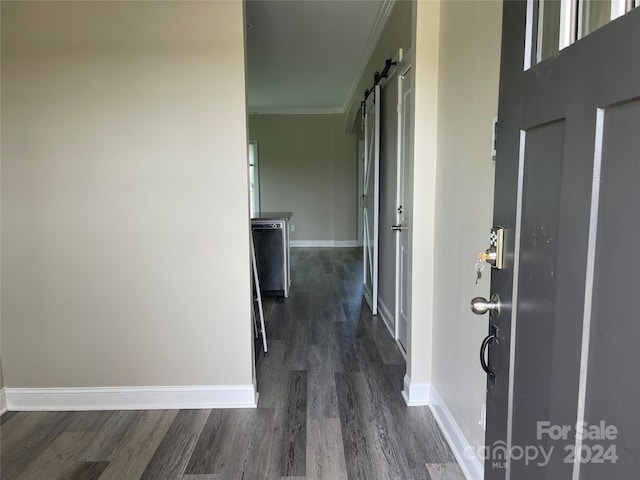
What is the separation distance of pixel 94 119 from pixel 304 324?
7.89ft

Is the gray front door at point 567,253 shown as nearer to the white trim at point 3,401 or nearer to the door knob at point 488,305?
the door knob at point 488,305

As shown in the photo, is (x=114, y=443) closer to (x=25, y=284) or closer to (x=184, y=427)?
(x=184, y=427)

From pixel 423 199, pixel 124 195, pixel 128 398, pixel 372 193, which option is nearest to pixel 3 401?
pixel 128 398

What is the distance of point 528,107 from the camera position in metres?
0.88

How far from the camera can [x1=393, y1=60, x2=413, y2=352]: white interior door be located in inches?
118

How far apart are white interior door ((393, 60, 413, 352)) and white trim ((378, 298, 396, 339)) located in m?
0.18

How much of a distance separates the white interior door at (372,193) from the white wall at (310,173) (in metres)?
3.85

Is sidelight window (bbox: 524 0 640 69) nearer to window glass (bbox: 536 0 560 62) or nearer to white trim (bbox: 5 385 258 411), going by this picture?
window glass (bbox: 536 0 560 62)

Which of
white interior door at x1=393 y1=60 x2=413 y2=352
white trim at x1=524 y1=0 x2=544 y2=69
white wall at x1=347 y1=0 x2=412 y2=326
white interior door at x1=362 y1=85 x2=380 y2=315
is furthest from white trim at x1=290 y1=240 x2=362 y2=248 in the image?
white trim at x1=524 y1=0 x2=544 y2=69

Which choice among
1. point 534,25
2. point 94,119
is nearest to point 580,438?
point 534,25

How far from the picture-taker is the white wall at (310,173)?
28.0 feet

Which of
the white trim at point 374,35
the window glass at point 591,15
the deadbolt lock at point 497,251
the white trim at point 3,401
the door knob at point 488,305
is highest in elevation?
the white trim at point 374,35

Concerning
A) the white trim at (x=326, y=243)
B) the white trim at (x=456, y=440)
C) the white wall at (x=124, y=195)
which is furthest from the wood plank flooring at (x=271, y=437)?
the white trim at (x=326, y=243)

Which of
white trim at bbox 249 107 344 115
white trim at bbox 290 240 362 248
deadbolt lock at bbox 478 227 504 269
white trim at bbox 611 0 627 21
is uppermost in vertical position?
white trim at bbox 249 107 344 115
